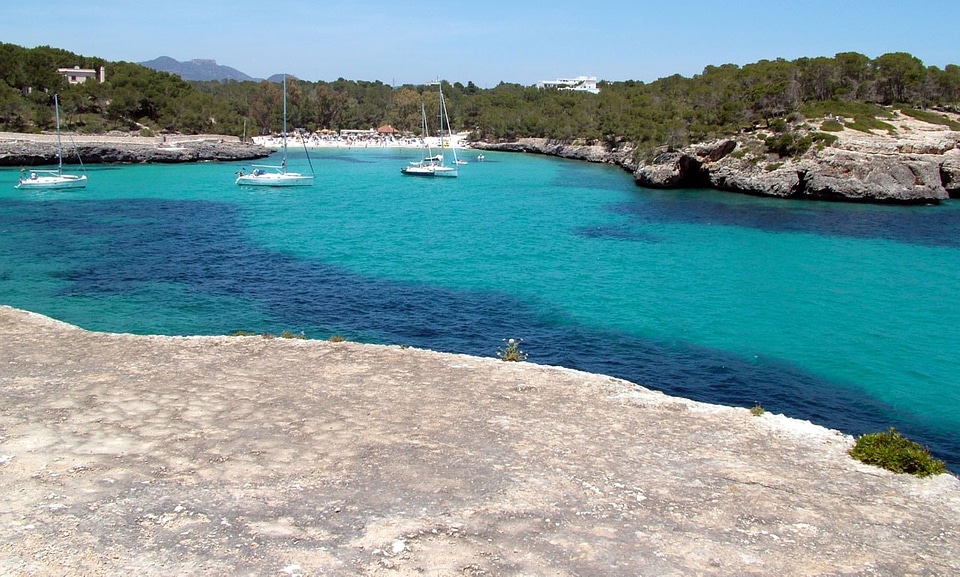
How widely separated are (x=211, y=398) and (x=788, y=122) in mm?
76537

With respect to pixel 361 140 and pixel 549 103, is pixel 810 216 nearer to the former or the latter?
pixel 549 103

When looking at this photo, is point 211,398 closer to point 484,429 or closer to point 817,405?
point 484,429

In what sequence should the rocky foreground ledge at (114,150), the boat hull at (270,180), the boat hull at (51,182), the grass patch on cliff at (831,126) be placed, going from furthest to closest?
the rocky foreground ledge at (114,150) → the boat hull at (270,180) → the grass patch on cliff at (831,126) → the boat hull at (51,182)

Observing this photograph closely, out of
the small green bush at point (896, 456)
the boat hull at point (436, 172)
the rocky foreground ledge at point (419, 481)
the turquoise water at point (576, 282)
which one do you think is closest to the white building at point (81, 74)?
the boat hull at point (436, 172)

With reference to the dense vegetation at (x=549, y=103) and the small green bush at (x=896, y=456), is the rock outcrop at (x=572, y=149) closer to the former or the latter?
the dense vegetation at (x=549, y=103)

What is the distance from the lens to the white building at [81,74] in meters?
A: 135

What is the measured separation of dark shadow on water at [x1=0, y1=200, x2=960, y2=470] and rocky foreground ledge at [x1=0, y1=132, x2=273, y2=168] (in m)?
49.7

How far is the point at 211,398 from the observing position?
14.7 meters

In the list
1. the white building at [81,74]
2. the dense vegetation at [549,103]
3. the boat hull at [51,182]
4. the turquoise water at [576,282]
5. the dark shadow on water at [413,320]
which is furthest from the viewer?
the white building at [81,74]

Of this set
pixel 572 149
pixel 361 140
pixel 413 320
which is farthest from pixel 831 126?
pixel 361 140

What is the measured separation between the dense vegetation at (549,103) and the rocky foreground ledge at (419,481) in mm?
65096

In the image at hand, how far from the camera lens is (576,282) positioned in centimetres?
3669

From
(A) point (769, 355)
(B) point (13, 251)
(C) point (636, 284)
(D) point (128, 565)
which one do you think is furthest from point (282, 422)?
(B) point (13, 251)

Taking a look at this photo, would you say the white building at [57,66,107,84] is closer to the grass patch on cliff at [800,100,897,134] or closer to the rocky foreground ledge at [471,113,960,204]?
the rocky foreground ledge at [471,113,960,204]
